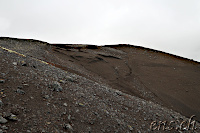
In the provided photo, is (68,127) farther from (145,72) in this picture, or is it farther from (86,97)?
(145,72)

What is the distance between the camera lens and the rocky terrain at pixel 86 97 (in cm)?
315

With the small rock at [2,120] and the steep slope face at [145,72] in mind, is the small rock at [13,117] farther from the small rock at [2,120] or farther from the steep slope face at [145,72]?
the steep slope face at [145,72]

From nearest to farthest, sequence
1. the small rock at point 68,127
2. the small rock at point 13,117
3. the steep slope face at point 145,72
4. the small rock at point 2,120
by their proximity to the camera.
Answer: the small rock at point 2,120 < the small rock at point 13,117 < the small rock at point 68,127 < the steep slope face at point 145,72

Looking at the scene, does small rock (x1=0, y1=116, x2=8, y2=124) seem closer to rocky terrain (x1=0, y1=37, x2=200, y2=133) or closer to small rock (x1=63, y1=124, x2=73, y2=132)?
rocky terrain (x1=0, y1=37, x2=200, y2=133)

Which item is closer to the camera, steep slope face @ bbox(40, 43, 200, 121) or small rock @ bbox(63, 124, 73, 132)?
small rock @ bbox(63, 124, 73, 132)

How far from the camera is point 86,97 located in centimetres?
477

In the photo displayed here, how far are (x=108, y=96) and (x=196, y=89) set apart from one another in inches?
367

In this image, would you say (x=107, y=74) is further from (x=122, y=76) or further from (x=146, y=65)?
(x=146, y=65)

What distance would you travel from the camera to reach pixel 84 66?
1094cm

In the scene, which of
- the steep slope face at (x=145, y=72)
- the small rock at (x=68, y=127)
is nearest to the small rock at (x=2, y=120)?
the small rock at (x=68, y=127)

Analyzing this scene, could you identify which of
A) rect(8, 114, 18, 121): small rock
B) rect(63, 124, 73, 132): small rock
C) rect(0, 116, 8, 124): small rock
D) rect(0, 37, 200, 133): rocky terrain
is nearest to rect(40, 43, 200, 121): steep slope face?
rect(0, 37, 200, 133): rocky terrain

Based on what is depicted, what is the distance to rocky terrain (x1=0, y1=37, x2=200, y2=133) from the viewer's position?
3150 mm

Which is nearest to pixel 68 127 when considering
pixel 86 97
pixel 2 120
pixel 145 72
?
pixel 2 120

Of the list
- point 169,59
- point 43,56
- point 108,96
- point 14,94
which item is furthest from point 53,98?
point 169,59
